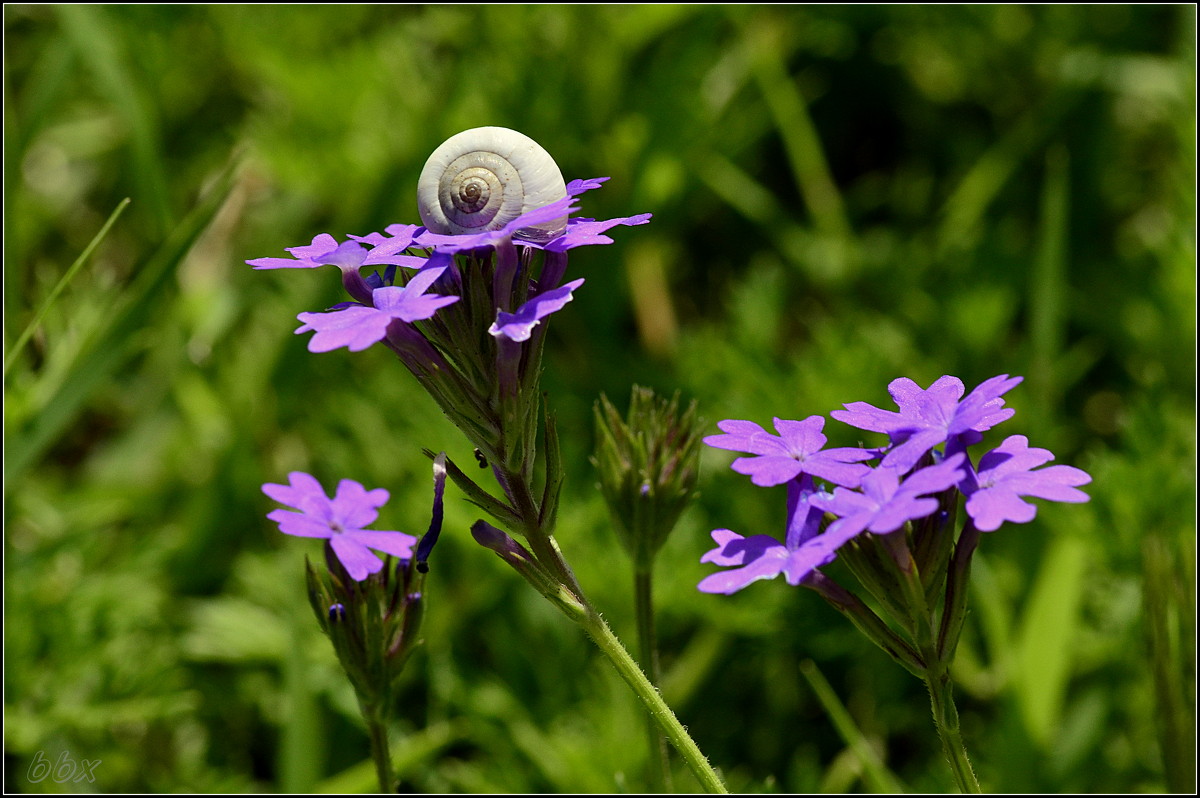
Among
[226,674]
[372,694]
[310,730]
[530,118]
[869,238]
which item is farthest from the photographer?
[869,238]

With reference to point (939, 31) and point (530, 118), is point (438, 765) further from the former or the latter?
point (939, 31)

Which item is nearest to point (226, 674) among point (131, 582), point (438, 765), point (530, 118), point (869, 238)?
point (131, 582)

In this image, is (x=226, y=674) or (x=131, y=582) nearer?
(x=131, y=582)

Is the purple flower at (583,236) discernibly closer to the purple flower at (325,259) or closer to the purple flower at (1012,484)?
the purple flower at (325,259)

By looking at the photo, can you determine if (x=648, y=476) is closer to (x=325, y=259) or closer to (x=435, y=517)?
(x=435, y=517)

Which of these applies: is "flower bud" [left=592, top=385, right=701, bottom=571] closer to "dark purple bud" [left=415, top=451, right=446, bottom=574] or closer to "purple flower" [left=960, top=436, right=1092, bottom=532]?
"dark purple bud" [left=415, top=451, right=446, bottom=574]

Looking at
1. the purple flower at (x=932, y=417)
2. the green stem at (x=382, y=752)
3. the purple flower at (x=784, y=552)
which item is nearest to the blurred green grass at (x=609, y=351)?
the green stem at (x=382, y=752)
